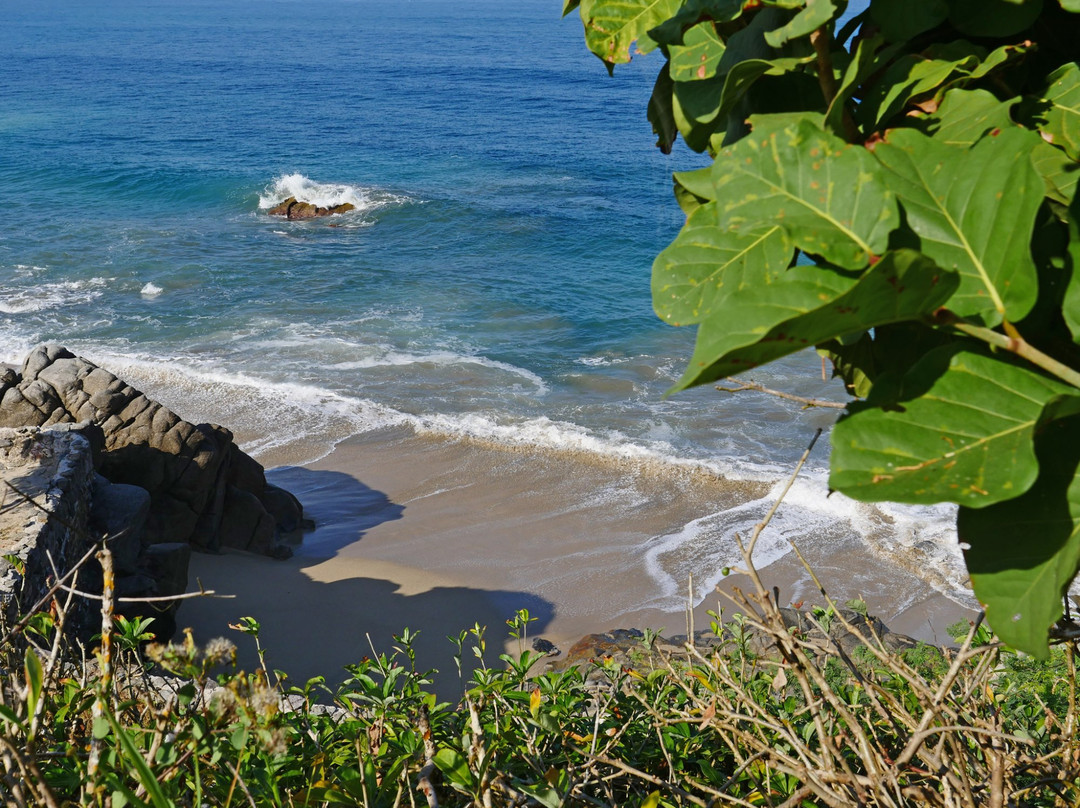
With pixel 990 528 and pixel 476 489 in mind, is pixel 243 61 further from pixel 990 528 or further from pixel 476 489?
pixel 990 528

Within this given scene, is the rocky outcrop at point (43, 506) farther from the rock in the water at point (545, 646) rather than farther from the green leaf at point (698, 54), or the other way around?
the green leaf at point (698, 54)

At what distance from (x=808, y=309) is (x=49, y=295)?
21.2 meters

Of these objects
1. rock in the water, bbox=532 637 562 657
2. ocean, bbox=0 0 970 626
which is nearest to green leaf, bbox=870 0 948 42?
ocean, bbox=0 0 970 626

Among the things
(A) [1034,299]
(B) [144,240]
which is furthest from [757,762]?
(B) [144,240]

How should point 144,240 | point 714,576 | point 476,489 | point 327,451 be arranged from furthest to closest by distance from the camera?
1. point 144,240
2. point 327,451
3. point 476,489
4. point 714,576

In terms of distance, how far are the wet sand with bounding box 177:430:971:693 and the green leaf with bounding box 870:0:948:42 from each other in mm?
6901

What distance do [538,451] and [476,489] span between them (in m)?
1.42

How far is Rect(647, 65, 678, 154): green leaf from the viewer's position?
133 cm

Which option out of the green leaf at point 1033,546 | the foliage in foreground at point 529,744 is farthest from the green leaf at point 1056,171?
the foliage in foreground at point 529,744

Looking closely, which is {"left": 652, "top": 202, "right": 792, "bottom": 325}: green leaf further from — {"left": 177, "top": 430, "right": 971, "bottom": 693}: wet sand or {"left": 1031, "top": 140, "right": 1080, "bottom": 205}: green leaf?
{"left": 177, "top": 430, "right": 971, "bottom": 693}: wet sand

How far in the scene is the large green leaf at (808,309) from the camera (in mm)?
596

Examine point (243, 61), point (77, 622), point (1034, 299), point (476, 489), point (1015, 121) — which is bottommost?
point (476, 489)

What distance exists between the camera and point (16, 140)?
33.4m

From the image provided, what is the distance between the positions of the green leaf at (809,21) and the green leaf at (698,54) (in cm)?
19
